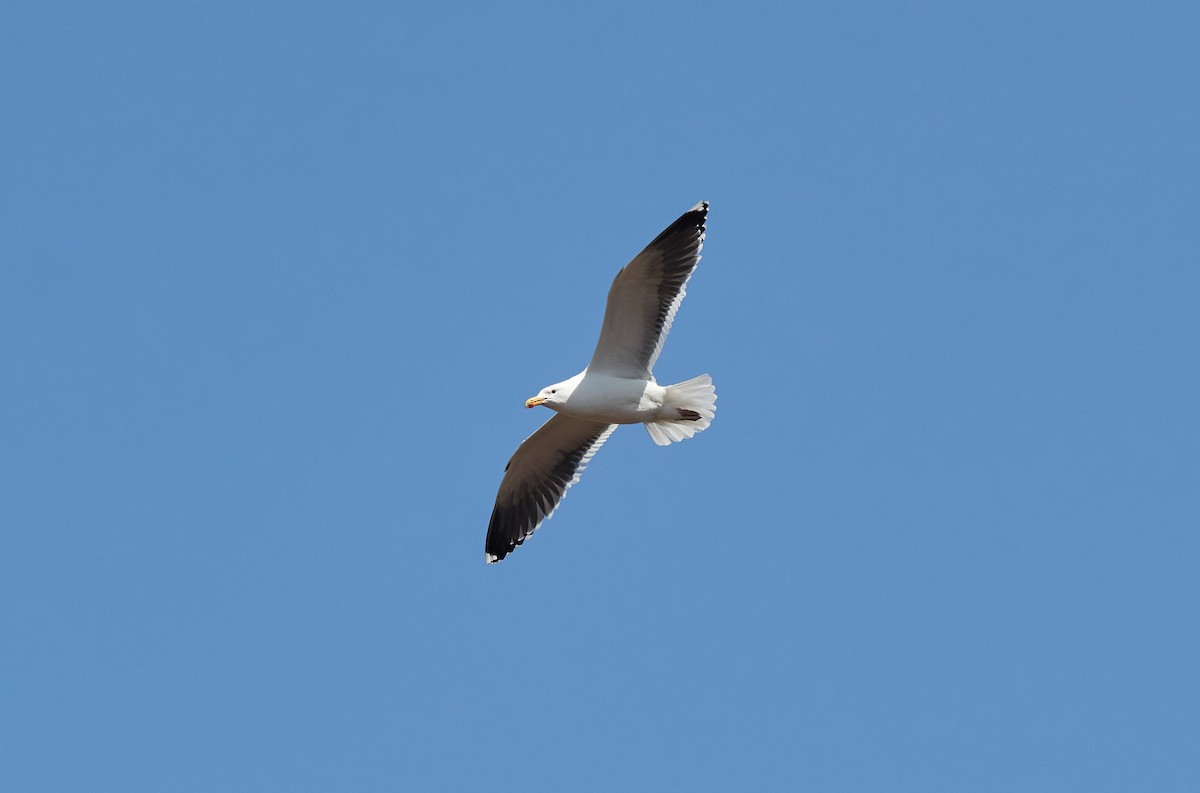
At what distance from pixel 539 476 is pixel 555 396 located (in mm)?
1779

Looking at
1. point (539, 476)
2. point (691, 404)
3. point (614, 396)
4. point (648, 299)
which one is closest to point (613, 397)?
point (614, 396)

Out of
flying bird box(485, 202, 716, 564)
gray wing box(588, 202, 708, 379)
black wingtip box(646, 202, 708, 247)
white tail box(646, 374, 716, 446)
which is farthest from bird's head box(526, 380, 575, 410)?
black wingtip box(646, 202, 708, 247)

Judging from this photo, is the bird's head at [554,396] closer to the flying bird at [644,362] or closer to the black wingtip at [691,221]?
the flying bird at [644,362]

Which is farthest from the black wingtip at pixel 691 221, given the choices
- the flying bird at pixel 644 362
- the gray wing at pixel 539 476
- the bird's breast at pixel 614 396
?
the gray wing at pixel 539 476

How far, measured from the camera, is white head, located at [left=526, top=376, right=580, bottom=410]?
12859mm

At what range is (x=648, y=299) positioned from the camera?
12.6 metres

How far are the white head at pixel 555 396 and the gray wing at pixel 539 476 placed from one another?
905 mm

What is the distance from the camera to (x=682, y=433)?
13320 millimetres

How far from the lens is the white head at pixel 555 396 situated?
42.2 feet

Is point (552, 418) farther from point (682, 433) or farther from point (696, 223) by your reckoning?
point (696, 223)

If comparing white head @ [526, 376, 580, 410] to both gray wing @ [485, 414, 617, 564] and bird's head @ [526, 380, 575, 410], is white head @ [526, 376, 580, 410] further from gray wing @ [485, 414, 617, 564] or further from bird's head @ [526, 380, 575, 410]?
gray wing @ [485, 414, 617, 564]

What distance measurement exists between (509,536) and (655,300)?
3.24m

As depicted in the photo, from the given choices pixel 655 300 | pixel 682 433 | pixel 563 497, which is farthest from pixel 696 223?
pixel 563 497

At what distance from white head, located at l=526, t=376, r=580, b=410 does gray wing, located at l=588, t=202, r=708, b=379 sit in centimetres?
23
